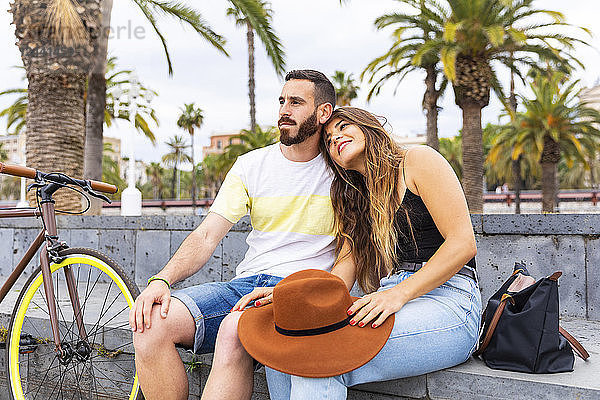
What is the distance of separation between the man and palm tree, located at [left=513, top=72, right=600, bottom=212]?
61.1 feet

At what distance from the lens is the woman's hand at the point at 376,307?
212 cm

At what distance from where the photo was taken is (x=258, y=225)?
309 cm

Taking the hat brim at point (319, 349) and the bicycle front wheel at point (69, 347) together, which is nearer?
the hat brim at point (319, 349)

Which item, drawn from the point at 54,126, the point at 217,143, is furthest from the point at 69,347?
the point at 217,143

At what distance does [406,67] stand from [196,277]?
48.3 ft

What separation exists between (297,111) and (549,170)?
21.7 m

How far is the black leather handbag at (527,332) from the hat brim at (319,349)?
528 millimetres

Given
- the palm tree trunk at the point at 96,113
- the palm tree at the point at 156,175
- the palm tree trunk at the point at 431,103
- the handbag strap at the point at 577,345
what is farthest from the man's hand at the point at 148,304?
the palm tree at the point at 156,175

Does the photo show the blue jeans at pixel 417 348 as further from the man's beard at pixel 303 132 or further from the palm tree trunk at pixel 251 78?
the palm tree trunk at pixel 251 78

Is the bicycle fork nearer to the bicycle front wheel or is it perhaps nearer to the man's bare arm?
the bicycle front wheel

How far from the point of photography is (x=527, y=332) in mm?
2264

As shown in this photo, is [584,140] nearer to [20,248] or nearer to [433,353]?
[20,248]

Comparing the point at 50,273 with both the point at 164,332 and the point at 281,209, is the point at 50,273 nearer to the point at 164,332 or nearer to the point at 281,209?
the point at 164,332

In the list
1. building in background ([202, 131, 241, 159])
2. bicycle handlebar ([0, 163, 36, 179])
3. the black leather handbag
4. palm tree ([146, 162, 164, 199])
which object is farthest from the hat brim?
building in background ([202, 131, 241, 159])
